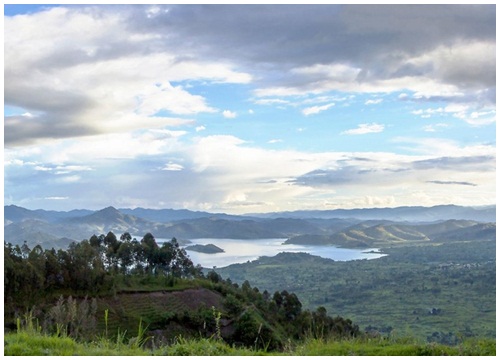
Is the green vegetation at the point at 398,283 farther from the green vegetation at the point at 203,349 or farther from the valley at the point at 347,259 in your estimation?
the green vegetation at the point at 203,349

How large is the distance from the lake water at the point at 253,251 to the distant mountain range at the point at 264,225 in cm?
114

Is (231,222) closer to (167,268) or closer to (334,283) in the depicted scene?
→ (334,283)

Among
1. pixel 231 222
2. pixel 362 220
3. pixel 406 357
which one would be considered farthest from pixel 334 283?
pixel 406 357

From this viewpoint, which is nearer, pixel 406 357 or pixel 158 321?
pixel 406 357

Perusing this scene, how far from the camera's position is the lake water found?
55.8 m

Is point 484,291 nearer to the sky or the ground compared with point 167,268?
nearer to the ground

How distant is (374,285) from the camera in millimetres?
68500

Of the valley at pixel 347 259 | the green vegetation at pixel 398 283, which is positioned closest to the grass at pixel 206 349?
the valley at pixel 347 259

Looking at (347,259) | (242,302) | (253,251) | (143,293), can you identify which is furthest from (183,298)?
(347,259)

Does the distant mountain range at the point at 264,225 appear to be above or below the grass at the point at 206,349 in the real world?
above

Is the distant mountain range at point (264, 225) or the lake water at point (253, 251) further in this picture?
the lake water at point (253, 251)

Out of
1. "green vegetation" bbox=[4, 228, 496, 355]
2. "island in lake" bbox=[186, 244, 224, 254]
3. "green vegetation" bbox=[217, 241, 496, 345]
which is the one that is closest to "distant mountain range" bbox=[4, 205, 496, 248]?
"island in lake" bbox=[186, 244, 224, 254]

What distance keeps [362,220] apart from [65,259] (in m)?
80.4

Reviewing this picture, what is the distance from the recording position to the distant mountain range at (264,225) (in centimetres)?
4131
